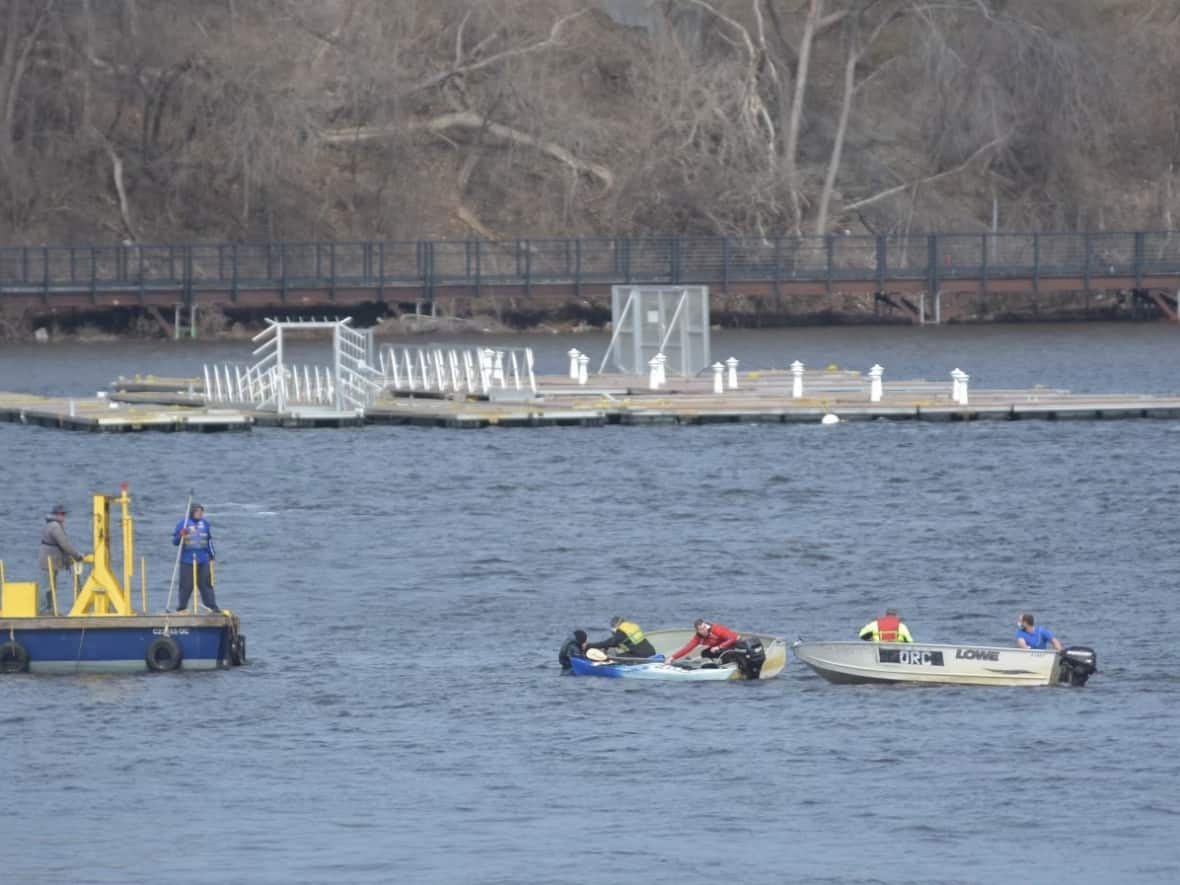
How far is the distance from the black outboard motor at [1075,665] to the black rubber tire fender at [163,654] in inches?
502

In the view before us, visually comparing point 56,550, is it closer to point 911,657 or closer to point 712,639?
point 712,639

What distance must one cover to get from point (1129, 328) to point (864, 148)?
16.2 metres

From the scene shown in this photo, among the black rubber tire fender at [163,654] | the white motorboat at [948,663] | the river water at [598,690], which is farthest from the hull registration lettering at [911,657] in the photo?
the black rubber tire fender at [163,654]

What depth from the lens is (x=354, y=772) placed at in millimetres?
35219

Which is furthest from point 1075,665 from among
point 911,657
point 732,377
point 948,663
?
point 732,377

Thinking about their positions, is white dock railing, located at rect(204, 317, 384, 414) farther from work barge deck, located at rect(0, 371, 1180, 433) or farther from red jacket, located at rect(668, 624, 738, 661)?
red jacket, located at rect(668, 624, 738, 661)

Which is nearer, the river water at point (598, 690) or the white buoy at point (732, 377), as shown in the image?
the river water at point (598, 690)

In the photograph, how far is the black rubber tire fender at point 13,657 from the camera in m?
39.1

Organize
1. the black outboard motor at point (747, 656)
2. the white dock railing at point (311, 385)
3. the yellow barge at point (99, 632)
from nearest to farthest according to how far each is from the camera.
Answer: the yellow barge at point (99, 632) → the black outboard motor at point (747, 656) → the white dock railing at point (311, 385)

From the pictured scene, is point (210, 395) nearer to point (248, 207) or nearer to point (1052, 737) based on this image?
point (248, 207)

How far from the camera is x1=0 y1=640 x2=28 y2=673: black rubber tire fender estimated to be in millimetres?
39125

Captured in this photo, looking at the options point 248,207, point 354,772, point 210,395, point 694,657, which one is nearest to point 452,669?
point 694,657

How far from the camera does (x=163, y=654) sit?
3925 centimetres

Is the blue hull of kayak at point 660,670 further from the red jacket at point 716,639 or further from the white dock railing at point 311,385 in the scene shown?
the white dock railing at point 311,385
